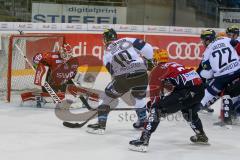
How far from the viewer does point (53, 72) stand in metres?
7.74

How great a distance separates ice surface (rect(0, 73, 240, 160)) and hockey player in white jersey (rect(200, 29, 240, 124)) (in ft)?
1.56

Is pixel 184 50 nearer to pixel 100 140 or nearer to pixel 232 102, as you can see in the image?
pixel 232 102

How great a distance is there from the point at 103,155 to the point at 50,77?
2.76 metres

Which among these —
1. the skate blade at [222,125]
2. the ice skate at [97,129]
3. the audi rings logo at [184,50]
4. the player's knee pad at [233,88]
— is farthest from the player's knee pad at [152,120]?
the audi rings logo at [184,50]

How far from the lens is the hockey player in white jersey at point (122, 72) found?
6.19m

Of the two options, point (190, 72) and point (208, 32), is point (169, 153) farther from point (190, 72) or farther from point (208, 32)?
point (208, 32)

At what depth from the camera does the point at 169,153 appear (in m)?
5.39

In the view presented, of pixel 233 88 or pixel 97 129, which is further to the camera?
pixel 233 88

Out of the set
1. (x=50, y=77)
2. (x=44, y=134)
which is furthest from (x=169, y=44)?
(x=44, y=134)

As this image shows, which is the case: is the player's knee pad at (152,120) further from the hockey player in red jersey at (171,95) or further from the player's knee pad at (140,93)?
the player's knee pad at (140,93)

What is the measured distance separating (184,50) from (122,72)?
178 inches

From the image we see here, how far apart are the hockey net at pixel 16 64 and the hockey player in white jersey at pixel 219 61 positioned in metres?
2.57

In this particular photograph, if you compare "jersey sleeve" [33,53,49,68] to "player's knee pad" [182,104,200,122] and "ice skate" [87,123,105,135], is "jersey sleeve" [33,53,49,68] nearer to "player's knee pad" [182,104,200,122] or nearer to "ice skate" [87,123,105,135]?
"ice skate" [87,123,105,135]

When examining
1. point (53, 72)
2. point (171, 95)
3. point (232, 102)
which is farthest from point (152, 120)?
point (53, 72)
